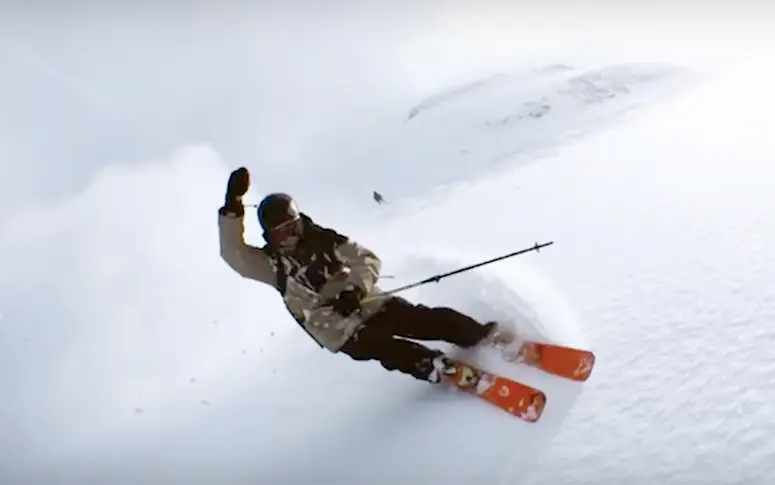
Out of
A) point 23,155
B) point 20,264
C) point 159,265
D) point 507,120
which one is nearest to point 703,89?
point 507,120

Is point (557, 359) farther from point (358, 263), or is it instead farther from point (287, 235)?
point (287, 235)

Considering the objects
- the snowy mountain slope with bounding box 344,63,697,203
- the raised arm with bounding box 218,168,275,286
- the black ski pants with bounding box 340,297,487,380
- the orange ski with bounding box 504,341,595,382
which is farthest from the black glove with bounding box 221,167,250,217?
the snowy mountain slope with bounding box 344,63,697,203

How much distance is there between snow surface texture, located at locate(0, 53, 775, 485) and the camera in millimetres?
2596

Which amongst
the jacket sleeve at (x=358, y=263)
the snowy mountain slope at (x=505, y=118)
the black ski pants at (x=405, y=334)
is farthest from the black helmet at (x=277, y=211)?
the snowy mountain slope at (x=505, y=118)

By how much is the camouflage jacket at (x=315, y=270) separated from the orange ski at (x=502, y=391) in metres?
0.45

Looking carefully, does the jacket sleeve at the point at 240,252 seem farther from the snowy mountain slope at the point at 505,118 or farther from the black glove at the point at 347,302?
the snowy mountain slope at the point at 505,118

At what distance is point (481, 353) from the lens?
319 centimetres

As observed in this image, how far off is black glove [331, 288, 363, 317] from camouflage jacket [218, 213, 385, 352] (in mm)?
23

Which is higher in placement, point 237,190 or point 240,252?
point 237,190

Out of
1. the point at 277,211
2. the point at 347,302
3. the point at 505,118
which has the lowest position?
the point at 505,118

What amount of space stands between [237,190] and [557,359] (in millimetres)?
1417

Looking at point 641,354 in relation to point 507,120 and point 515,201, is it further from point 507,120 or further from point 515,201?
point 507,120

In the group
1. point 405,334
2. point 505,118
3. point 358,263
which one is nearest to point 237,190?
point 358,263

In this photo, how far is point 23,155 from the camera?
10117 millimetres
